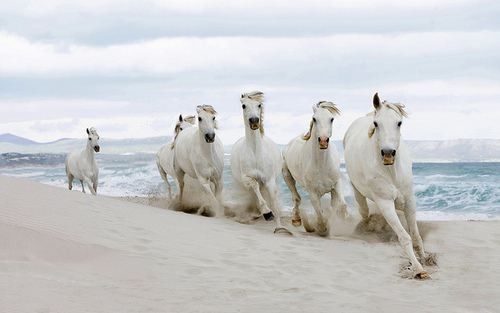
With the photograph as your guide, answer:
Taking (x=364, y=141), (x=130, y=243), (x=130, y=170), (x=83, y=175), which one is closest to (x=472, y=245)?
(x=364, y=141)

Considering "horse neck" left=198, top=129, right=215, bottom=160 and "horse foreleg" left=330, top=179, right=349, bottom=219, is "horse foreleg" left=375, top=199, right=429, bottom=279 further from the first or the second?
"horse neck" left=198, top=129, right=215, bottom=160

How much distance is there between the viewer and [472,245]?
992cm

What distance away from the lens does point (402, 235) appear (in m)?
8.29

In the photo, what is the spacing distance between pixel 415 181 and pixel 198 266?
26956 millimetres

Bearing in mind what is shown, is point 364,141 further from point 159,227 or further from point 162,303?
point 162,303

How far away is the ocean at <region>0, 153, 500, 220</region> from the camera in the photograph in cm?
2311

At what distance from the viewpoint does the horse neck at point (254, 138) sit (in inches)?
446

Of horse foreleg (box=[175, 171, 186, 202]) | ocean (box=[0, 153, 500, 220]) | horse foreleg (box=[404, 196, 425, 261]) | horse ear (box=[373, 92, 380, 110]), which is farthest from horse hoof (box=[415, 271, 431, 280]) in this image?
horse foreleg (box=[175, 171, 186, 202])

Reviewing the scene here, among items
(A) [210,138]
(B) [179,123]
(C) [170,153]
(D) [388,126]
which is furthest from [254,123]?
(C) [170,153]

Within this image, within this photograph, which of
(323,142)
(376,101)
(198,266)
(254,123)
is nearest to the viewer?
(198,266)

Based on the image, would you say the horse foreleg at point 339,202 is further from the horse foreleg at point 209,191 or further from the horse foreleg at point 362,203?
the horse foreleg at point 209,191

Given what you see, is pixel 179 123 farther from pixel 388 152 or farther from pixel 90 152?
pixel 388 152

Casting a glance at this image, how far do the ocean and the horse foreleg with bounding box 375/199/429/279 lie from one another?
5142 millimetres

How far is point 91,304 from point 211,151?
271 inches
